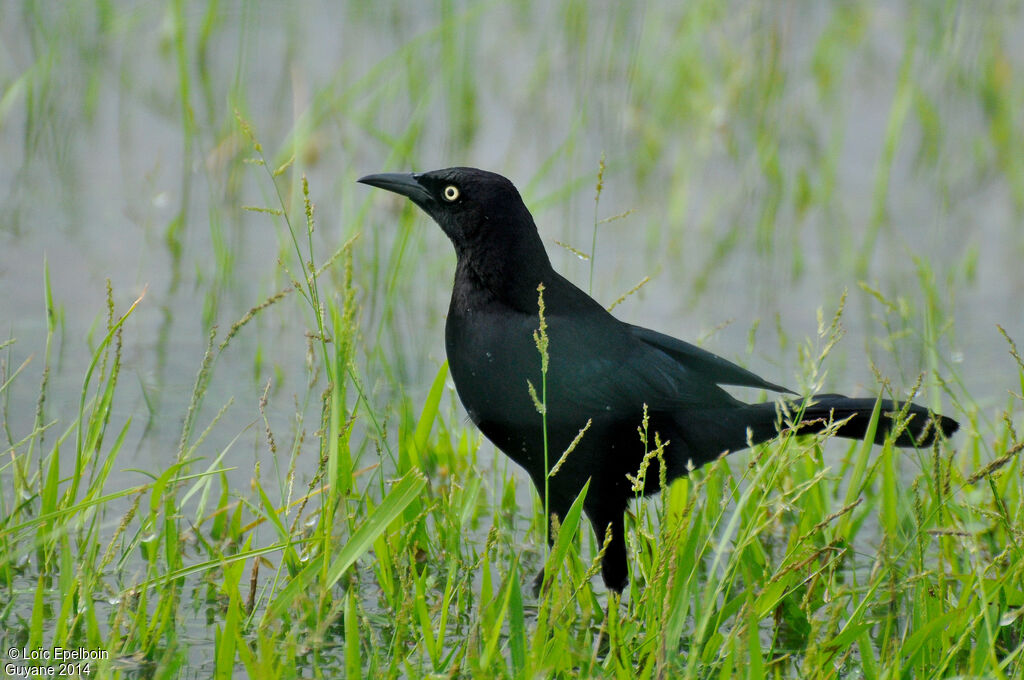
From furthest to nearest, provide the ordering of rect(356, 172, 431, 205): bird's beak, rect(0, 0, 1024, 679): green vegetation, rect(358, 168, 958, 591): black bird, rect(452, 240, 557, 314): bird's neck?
rect(356, 172, 431, 205): bird's beak
rect(452, 240, 557, 314): bird's neck
rect(358, 168, 958, 591): black bird
rect(0, 0, 1024, 679): green vegetation

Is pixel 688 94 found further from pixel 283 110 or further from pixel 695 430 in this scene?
pixel 695 430

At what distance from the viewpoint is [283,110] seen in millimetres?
6457

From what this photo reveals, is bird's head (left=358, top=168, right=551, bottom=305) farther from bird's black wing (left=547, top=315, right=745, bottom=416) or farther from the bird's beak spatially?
bird's black wing (left=547, top=315, right=745, bottom=416)

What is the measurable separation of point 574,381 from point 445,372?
36 centimetres

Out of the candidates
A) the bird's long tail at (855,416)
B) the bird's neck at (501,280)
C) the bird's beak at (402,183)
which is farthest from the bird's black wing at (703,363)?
the bird's beak at (402,183)

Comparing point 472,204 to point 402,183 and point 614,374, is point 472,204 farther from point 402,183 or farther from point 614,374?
point 614,374

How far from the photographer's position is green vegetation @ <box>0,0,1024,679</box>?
2578 mm

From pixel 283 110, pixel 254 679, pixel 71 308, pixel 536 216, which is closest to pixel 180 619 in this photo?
pixel 254 679

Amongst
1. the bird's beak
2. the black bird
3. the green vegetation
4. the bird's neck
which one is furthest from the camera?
the bird's beak

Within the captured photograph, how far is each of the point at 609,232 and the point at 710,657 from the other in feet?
11.4

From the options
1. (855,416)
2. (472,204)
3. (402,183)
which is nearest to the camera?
(855,416)

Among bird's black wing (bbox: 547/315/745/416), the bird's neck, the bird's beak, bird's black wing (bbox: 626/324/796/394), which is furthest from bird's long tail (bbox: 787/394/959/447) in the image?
the bird's beak

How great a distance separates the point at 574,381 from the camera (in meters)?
3.37

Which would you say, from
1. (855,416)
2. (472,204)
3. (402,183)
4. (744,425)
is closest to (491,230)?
(472,204)
